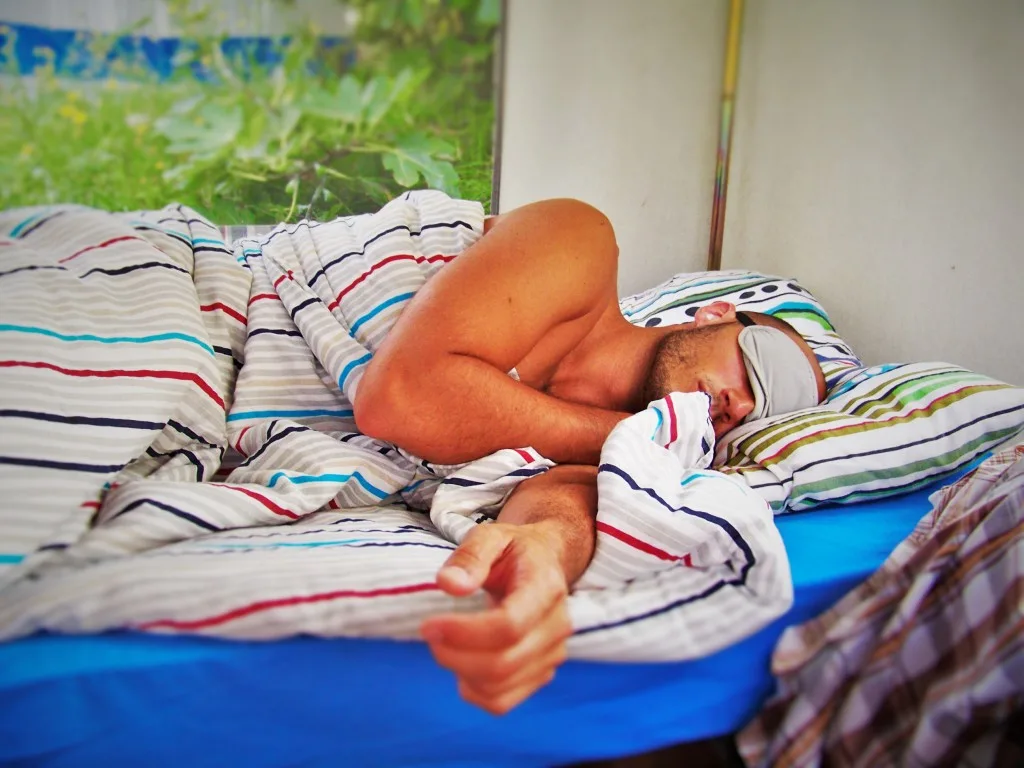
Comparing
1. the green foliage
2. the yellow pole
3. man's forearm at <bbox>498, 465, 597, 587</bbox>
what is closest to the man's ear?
man's forearm at <bbox>498, 465, 597, 587</bbox>

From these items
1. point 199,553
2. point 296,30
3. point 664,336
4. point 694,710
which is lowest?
point 694,710

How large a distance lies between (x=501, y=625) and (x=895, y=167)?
139cm

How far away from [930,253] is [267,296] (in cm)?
122

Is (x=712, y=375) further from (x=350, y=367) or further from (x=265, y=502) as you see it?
(x=265, y=502)

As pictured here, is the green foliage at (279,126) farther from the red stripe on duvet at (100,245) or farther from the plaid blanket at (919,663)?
the plaid blanket at (919,663)

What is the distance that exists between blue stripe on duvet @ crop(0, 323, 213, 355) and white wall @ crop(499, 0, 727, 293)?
1.27 meters

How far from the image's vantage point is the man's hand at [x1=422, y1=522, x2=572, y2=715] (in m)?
0.53

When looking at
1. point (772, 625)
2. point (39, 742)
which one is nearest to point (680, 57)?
point (772, 625)

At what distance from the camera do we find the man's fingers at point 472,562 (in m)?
0.55

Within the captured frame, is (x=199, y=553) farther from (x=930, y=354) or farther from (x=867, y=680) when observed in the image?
(x=930, y=354)

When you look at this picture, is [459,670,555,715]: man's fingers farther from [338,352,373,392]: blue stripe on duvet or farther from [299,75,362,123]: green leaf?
[299,75,362,123]: green leaf

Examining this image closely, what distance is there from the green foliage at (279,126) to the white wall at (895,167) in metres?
0.75

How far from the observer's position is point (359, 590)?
0.63 meters

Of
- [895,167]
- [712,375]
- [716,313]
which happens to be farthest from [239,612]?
[895,167]
